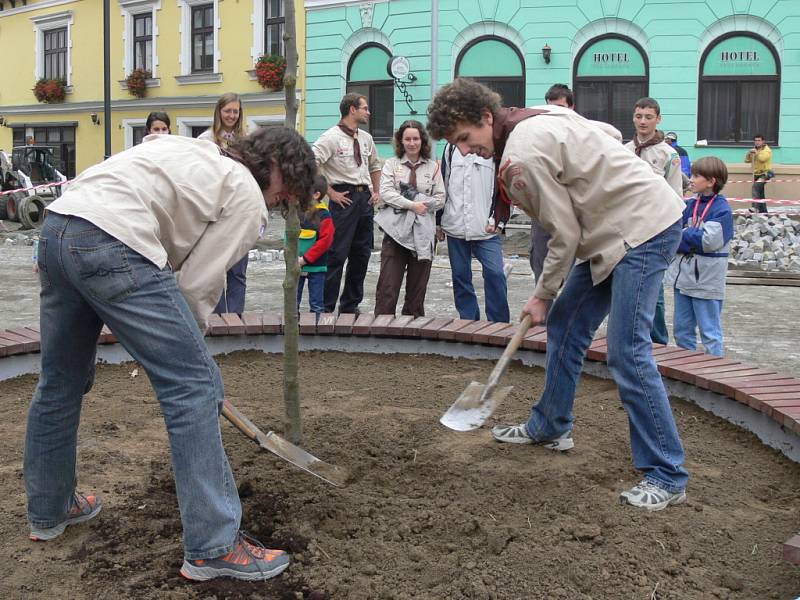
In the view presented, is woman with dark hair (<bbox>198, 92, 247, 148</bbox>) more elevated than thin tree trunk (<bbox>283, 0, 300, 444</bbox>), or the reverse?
woman with dark hair (<bbox>198, 92, 247, 148</bbox>)

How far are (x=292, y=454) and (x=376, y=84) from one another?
18.7 metres

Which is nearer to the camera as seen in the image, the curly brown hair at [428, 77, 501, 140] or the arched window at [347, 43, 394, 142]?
the curly brown hair at [428, 77, 501, 140]

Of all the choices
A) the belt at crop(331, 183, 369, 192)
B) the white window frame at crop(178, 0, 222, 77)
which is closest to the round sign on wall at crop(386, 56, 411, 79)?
the white window frame at crop(178, 0, 222, 77)

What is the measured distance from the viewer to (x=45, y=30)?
28.8 m

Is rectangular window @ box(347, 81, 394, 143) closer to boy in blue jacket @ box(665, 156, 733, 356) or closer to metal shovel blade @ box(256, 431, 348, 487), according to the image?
boy in blue jacket @ box(665, 156, 733, 356)

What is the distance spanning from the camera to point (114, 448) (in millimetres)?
3658

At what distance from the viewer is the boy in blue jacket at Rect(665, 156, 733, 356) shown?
557 centimetres

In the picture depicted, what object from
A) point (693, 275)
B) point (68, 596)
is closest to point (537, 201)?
point (68, 596)

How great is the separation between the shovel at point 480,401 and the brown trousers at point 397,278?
3.00 metres

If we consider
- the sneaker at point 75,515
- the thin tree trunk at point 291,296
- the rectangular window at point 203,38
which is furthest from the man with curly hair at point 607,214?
the rectangular window at point 203,38

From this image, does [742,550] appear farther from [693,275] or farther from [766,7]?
[766,7]

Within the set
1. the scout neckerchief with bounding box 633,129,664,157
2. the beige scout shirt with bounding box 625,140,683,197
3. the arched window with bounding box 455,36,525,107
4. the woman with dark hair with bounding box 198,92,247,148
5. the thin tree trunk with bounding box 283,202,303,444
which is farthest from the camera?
the arched window with bounding box 455,36,525,107

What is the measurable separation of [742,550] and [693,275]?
9.87 ft

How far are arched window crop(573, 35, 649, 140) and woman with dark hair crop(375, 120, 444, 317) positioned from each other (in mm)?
13221
